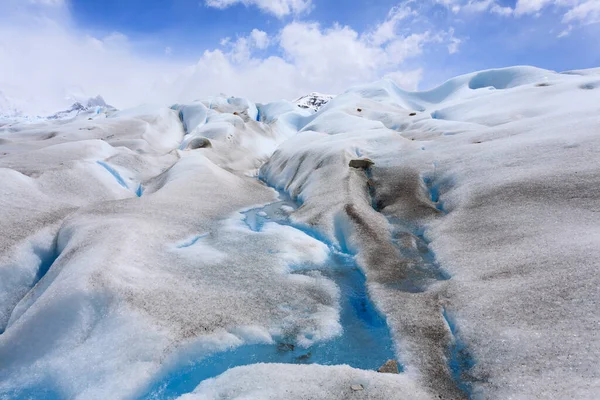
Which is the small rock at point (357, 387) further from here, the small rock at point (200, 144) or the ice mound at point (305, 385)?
the small rock at point (200, 144)

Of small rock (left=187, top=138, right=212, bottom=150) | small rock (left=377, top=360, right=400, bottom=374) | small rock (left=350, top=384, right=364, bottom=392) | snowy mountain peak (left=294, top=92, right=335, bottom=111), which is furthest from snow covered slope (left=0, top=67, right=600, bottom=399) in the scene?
snowy mountain peak (left=294, top=92, right=335, bottom=111)

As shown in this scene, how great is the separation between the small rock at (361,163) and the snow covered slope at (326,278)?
89 millimetres

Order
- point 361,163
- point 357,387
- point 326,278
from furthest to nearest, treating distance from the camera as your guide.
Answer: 1. point 361,163
2. point 326,278
3. point 357,387

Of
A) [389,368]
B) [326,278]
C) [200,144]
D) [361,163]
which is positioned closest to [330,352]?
[389,368]

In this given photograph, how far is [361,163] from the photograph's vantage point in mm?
11398

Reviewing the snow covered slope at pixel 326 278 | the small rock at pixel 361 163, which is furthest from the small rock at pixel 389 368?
the small rock at pixel 361 163

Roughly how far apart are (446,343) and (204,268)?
3933 millimetres

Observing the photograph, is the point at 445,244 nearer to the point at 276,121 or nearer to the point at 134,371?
the point at 134,371

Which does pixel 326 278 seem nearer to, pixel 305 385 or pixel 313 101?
pixel 305 385

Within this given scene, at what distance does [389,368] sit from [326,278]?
2.44 meters

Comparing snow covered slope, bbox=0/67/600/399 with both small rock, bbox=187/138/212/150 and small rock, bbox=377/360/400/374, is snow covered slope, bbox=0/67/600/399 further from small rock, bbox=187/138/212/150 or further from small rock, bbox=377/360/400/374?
small rock, bbox=187/138/212/150

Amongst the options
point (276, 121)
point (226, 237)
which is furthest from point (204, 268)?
point (276, 121)

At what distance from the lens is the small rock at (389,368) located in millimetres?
4070

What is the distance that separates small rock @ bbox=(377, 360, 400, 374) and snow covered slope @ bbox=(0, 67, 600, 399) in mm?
146
